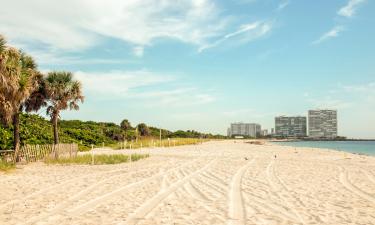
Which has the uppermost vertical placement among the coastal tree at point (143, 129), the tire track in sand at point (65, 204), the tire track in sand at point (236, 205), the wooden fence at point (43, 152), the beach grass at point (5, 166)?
the coastal tree at point (143, 129)

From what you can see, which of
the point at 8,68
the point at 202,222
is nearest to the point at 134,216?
the point at 202,222

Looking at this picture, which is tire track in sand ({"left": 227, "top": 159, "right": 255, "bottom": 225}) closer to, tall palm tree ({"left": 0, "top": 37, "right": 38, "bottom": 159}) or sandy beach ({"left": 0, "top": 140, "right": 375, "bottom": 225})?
sandy beach ({"left": 0, "top": 140, "right": 375, "bottom": 225})

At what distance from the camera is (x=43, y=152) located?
24.5 m

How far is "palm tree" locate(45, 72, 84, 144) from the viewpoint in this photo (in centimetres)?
2930

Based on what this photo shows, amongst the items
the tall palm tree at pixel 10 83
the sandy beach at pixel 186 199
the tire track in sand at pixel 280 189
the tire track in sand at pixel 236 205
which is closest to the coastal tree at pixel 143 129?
the tall palm tree at pixel 10 83

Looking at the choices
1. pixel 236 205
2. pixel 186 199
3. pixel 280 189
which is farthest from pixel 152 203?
pixel 280 189

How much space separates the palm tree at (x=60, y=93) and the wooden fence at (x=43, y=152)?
8.57ft

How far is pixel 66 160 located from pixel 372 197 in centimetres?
1761

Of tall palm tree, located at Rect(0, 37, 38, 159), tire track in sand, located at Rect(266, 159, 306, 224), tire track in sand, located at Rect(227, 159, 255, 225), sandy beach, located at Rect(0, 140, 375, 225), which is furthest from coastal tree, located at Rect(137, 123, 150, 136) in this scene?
tire track in sand, located at Rect(227, 159, 255, 225)

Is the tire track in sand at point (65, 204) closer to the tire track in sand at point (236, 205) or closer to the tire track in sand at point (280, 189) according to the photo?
the tire track in sand at point (236, 205)

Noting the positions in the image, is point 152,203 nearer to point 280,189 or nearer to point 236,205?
point 236,205

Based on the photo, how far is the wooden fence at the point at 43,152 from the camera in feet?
75.9

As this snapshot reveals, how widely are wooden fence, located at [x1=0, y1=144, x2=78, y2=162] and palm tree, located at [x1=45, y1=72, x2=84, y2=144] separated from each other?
8.57 feet

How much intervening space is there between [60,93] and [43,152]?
639 centimetres
